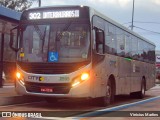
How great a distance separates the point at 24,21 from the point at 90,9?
234cm

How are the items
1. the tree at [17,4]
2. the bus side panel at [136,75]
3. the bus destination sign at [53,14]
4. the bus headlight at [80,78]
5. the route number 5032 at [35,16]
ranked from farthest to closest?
1. the tree at [17,4]
2. the bus side panel at [136,75]
3. the route number 5032 at [35,16]
4. the bus destination sign at [53,14]
5. the bus headlight at [80,78]

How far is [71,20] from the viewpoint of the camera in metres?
12.9

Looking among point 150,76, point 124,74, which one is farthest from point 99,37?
point 150,76

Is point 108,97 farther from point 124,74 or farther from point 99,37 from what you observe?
point 99,37

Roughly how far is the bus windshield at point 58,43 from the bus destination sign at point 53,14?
295mm

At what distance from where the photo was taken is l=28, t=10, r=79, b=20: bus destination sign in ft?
42.4

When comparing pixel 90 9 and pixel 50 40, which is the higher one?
A: pixel 90 9

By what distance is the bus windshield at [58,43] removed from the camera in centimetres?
1249

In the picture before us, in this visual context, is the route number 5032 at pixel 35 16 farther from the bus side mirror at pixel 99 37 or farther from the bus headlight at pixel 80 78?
the bus headlight at pixel 80 78

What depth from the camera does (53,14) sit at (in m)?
13.1

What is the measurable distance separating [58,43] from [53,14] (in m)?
A: 1.12

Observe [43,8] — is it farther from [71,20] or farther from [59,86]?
[59,86]

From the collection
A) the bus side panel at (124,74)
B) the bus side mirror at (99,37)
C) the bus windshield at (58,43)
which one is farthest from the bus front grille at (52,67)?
the bus side panel at (124,74)

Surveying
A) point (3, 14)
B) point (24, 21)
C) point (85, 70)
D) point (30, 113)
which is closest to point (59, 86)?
point (85, 70)
